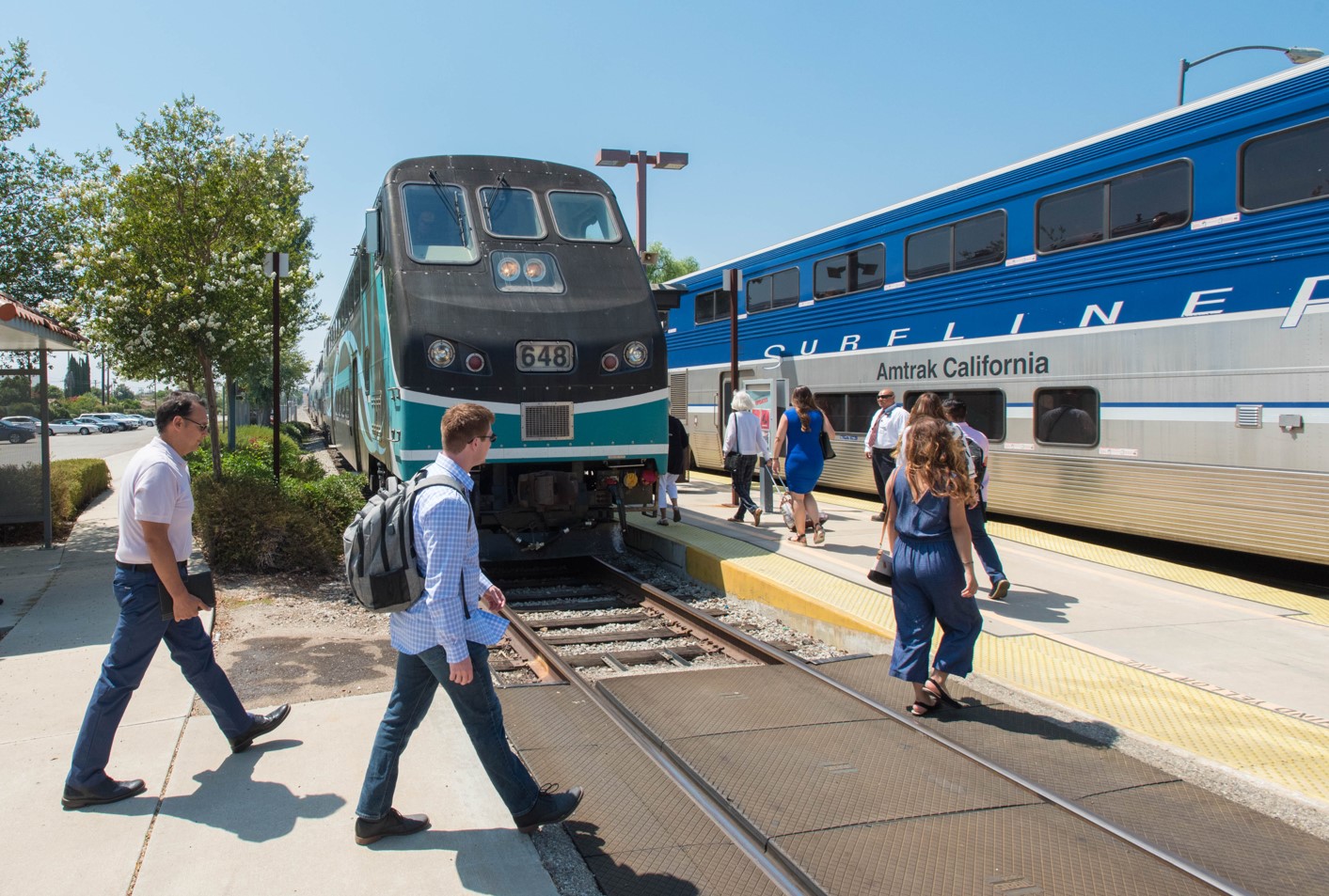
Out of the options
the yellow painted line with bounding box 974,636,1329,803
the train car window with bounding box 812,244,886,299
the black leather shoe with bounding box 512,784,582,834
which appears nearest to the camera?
the black leather shoe with bounding box 512,784,582,834

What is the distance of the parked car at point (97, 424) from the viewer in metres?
65.4

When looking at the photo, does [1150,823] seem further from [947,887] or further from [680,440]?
[680,440]

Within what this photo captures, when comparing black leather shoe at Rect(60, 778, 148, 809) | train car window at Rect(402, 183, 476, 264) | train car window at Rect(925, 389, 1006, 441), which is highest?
train car window at Rect(402, 183, 476, 264)

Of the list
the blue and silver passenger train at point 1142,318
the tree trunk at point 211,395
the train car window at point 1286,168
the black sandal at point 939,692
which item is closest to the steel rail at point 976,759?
the black sandal at point 939,692

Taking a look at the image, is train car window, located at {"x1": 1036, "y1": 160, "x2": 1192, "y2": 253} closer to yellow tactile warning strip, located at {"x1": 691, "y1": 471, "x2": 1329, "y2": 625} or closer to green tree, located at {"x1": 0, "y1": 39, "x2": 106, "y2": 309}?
yellow tactile warning strip, located at {"x1": 691, "y1": 471, "x2": 1329, "y2": 625}

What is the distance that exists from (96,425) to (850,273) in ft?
220

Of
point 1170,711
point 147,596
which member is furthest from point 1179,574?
point 147,596

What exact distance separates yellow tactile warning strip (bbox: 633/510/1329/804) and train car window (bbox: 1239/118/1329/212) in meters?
4.50

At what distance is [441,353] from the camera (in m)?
8.34

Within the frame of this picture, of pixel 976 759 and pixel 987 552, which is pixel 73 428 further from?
pixel 976 759

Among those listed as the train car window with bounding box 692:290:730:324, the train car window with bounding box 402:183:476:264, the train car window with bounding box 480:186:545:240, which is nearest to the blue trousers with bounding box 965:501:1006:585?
the train car window with bounding box 480:186:545:240

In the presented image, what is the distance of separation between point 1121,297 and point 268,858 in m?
8.82

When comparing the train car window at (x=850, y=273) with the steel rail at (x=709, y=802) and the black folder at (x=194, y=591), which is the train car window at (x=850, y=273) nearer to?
the steel rail at (x=709, y=802)

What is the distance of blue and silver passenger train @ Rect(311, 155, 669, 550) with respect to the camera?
27.6ft
